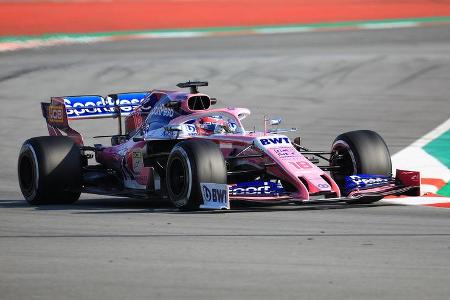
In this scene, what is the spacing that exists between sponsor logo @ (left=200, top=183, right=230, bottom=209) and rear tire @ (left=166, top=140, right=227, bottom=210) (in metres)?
0.05

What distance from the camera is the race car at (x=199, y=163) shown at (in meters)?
13.4

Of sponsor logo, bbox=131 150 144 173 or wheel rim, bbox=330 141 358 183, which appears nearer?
wheel rim, bbox=330 141 358 183

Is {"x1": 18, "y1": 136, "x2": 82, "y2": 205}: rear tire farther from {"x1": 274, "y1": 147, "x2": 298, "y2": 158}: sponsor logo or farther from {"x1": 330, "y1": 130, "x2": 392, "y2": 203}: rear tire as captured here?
{"x1": 330, "y1": 130, "x2": 392, "y2": 203}: rear tire

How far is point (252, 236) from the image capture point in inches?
449

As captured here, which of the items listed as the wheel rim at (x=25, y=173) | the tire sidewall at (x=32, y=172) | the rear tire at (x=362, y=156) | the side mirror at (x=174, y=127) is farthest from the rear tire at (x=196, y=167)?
Answer: the wheel rim at (x=25, y=173)

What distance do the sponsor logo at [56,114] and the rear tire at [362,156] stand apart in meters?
4.08

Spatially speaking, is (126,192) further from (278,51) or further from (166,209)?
(278,51)

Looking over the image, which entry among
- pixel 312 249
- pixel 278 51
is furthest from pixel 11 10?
pixel 312 249

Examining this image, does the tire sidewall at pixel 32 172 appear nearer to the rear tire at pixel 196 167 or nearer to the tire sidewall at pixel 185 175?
the tire sidewall at pixel 185 175

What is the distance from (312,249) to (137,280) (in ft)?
6.69

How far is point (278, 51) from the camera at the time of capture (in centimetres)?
3278

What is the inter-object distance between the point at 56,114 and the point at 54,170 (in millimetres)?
2042

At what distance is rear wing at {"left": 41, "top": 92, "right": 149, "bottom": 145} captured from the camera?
55.0 ft

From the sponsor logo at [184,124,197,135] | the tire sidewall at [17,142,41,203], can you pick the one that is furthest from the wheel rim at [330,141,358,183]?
the tire sidewall at [17,142,41,203]
